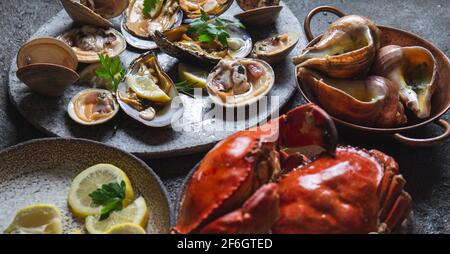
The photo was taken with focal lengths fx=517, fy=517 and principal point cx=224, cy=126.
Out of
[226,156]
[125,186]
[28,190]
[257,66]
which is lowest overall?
[28,190]

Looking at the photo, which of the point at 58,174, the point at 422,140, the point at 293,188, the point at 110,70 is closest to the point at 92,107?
the point at 110,70

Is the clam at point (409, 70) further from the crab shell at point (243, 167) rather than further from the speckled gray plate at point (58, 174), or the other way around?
the speckled gray plate at point (58, 174)

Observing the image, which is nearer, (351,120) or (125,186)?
(125,186)

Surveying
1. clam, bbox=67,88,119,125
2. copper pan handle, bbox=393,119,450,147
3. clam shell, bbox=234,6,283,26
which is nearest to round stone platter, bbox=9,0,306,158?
clam, bbox=67,88,119,125

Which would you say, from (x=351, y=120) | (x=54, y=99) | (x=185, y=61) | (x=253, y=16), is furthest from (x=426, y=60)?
(x=54, y=99)

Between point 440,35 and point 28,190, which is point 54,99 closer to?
point 28,190

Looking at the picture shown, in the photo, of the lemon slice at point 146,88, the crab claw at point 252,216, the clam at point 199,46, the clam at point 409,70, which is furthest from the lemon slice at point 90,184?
the clam at point 409,70

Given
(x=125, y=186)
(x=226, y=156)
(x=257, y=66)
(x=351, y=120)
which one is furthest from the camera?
(x=257, y=66)

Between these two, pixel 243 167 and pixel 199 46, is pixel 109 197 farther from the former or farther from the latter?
pixel 199 46
